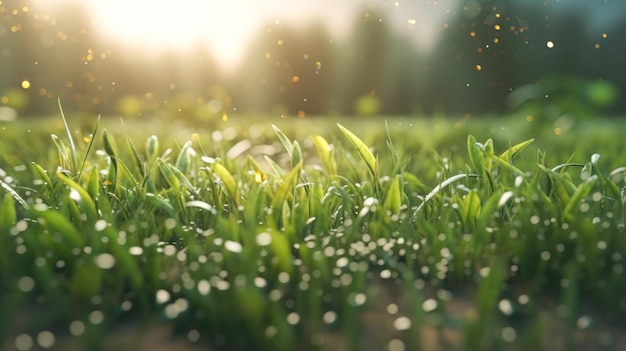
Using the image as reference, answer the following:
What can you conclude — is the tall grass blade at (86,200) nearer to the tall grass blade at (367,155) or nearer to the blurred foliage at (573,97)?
the tall grass blade at (367,155)

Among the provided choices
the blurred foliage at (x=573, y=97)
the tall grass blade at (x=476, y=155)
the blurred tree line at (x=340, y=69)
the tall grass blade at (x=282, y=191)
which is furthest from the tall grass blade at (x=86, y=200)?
the blurred tree line at (x=340, y=69)

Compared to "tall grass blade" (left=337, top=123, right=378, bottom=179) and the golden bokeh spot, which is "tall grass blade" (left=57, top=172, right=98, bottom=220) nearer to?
the golden bokeh spot

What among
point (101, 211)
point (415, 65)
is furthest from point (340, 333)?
point (415, 65)

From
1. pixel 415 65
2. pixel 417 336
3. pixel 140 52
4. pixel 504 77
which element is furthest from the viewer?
pixel 140 52

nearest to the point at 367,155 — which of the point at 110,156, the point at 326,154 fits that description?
the point at 326,154

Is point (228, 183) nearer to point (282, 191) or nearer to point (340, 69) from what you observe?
point (282, 191)

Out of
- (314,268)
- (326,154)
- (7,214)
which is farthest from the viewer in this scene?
(326,154)

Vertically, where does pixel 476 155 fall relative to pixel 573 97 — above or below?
above

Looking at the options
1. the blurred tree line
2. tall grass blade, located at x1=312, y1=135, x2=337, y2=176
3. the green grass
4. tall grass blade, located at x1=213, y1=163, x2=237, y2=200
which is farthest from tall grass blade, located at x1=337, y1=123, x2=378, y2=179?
the blurred tree line

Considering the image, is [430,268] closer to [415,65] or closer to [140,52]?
[415,65]
